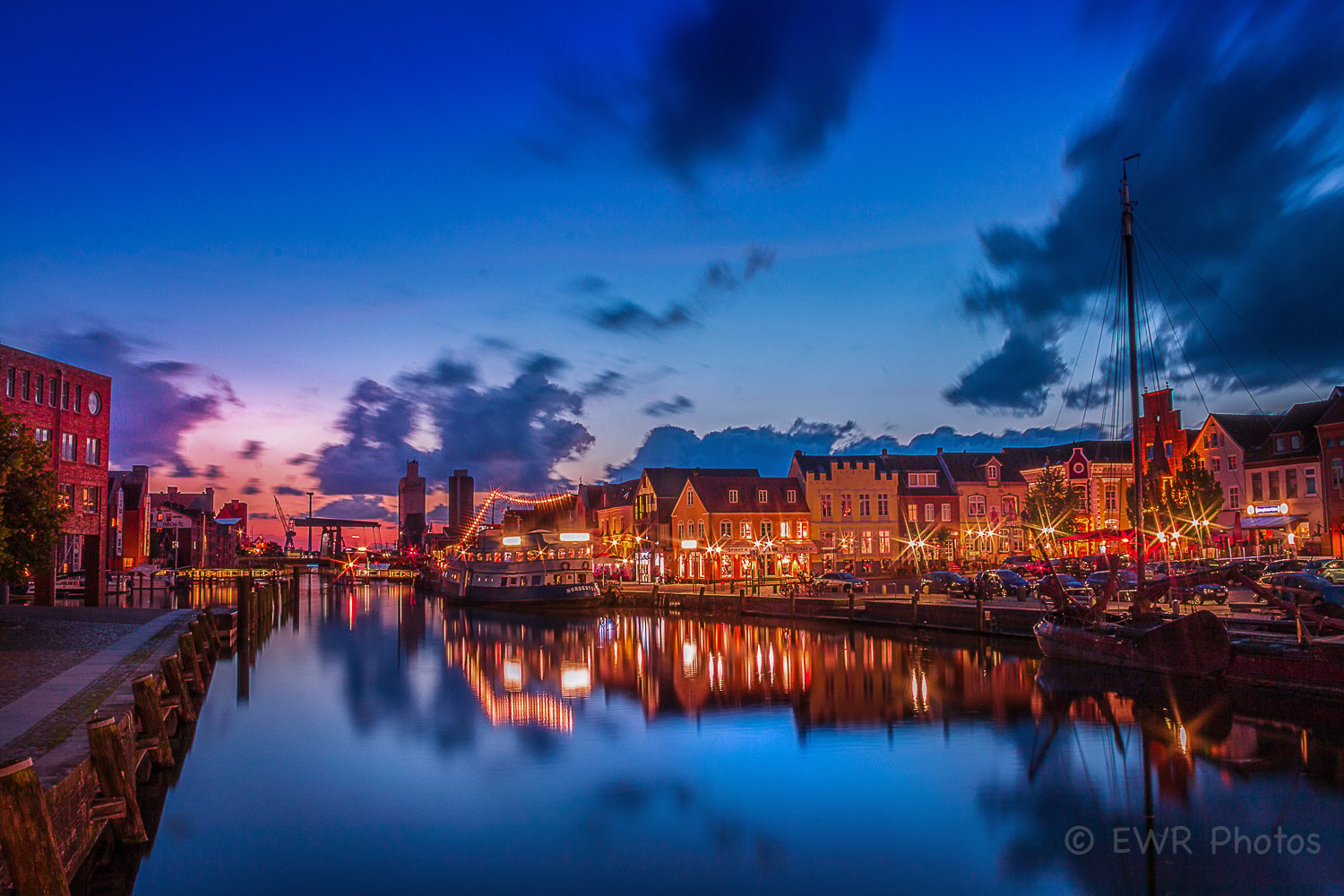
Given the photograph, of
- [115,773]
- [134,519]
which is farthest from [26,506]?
[134,519]

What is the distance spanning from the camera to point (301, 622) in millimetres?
74375

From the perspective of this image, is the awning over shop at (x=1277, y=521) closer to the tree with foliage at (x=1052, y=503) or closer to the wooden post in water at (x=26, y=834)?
the tree with foliage at (x=1052, y=503)

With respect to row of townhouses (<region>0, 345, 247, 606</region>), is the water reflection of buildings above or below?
below

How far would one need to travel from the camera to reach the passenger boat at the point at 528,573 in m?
73.9

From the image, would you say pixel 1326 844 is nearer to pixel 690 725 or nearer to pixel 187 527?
pixel 690 725

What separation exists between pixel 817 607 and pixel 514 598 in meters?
30.7

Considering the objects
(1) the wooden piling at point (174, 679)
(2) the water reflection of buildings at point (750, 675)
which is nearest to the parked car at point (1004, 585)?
(2) the water reflection of buildings at point (750, 675)

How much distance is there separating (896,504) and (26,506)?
6887 centimetres

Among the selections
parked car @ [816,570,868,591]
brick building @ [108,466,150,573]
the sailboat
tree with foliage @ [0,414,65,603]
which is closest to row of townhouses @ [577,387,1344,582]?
parked car @ [816,570,868,591]

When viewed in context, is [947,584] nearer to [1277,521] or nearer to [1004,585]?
[1004,585]

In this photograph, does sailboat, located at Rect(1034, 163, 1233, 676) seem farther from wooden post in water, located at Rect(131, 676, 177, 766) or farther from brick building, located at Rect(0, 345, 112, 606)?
brick building, located at Rect(0, 345, 112, 606)

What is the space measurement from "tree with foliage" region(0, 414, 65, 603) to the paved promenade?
266cm

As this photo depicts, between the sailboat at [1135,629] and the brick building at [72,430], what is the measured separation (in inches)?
1885

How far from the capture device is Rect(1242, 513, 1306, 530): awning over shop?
65000 millimetres
